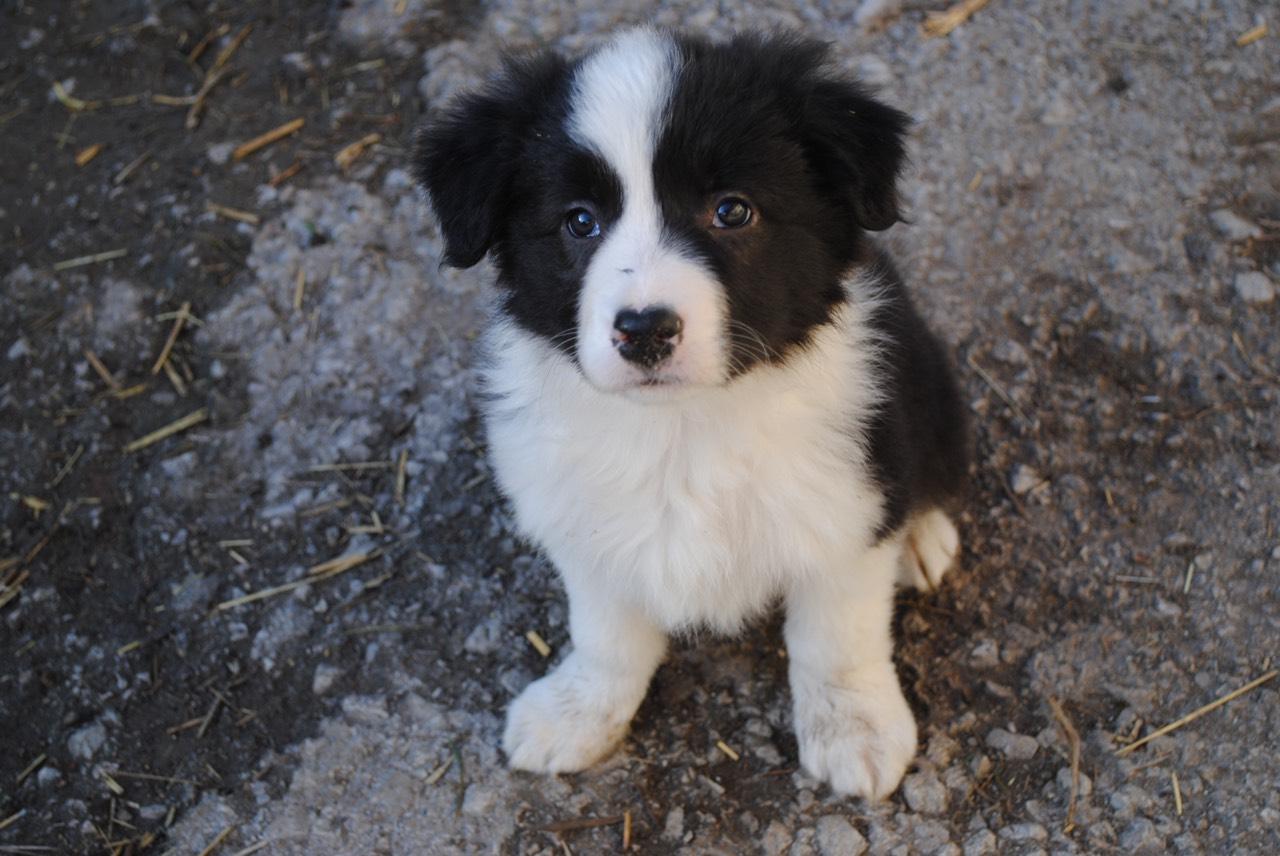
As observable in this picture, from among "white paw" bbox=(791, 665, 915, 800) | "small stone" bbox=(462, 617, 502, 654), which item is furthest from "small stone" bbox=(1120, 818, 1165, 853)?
"small stone" bbox=(462, 617, 502, 654)

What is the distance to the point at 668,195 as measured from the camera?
2361 mm

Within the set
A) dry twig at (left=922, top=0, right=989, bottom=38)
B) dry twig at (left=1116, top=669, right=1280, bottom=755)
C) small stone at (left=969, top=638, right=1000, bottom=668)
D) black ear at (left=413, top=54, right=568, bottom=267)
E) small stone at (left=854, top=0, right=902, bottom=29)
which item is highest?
black ear at (left=413, top=54, right=568, bottom=267)

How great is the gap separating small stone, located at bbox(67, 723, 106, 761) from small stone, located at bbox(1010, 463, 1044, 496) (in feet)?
8.97

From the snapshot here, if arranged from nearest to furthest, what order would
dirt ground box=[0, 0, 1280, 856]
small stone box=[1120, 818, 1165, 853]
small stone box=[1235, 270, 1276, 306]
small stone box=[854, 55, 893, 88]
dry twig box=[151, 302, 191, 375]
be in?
small stone box=[1120, 818, 1165, 853]
dirt ground box=[0, 0, 1280, 856]
small stone box=[1235, 270, 1276, 306]
dry twig box=[151, 302, 191, 375]
small stone box=[854, 55, 893, 88]

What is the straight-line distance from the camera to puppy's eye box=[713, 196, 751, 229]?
2414 mm

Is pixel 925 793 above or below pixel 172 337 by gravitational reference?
above

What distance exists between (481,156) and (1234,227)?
2.74 meters

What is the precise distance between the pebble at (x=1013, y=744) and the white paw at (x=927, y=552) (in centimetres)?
47

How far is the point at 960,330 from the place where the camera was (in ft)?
13.1

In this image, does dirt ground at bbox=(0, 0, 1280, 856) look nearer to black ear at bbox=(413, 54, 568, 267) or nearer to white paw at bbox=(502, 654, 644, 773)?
white paw at bbox=(502, 654, 644, 773)

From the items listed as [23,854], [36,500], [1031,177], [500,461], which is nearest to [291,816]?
[23,854]

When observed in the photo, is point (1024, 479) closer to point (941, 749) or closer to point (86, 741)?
point (941, 749)

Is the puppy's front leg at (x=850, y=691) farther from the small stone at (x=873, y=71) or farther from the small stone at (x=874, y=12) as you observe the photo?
the small stone at (x=874, y=12)

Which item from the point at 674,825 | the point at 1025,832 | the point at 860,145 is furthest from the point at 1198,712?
the point at 860,145
